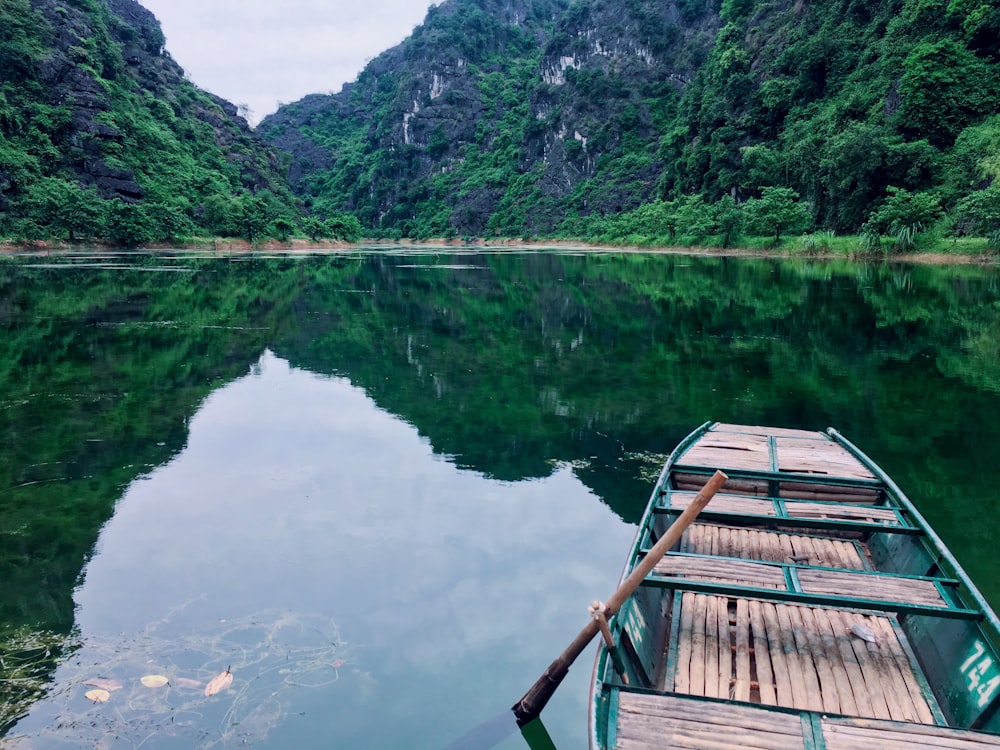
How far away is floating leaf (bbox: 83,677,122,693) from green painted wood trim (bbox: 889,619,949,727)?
5067 mm

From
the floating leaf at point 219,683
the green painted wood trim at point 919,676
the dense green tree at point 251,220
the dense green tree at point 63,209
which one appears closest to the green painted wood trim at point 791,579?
the green painted wood trim at point 919,676

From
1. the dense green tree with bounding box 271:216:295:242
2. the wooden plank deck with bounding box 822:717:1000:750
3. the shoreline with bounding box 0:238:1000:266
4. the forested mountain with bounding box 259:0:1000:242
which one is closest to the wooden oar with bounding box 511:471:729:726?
the wooden plank deck with bounding box 822:717:1000:750

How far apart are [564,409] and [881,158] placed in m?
38.7

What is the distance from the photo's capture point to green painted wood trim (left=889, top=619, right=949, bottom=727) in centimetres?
369

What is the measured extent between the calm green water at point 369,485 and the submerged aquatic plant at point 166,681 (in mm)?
21

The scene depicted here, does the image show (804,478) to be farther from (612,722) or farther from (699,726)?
(612,722)

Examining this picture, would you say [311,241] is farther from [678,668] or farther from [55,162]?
[678,668]

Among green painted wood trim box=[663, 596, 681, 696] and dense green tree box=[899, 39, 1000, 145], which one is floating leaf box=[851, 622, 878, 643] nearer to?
green painted wood trim box=[663, 596, 681, 696]

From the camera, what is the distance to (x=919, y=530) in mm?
5195

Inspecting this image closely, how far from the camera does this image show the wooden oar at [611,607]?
384 centimetres

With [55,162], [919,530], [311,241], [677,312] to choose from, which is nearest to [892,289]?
[677,312]

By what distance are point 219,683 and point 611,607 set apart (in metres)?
2.84

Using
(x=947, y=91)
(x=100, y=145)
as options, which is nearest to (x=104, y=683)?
(x=947, y=91)

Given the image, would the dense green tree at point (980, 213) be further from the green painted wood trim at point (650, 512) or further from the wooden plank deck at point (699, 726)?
the wooden plank deck at point (699, 726)
